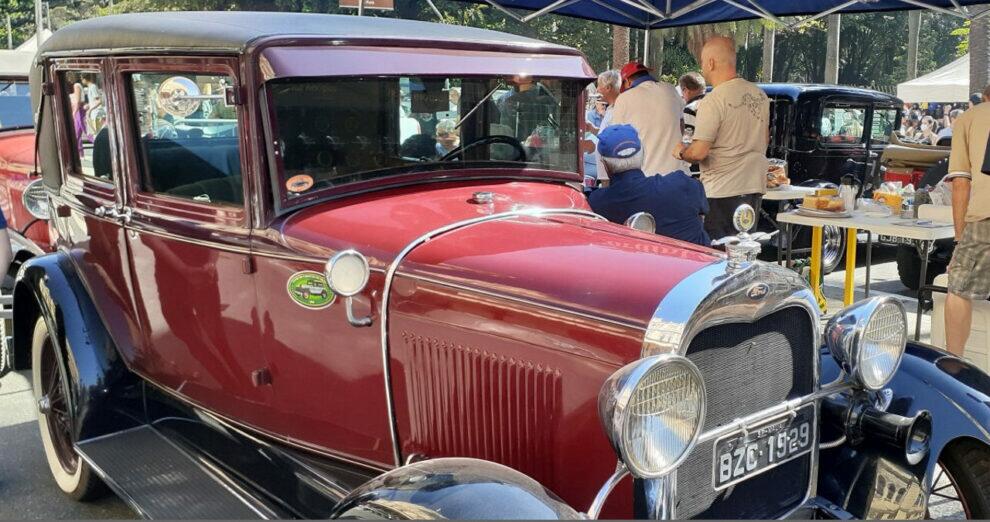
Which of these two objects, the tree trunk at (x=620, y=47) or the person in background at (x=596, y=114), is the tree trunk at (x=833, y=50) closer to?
the tree trunk at (x=620, y=47)

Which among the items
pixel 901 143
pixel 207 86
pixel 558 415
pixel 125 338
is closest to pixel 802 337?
pixel 558 415

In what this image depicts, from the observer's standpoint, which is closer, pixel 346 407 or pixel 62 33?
pixel 346 407

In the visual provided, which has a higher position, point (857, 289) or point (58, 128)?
point (58, 128)

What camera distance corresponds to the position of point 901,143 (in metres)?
9.93

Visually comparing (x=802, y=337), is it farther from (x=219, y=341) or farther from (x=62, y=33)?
(x=62, y=33)

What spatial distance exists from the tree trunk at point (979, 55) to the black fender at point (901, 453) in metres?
11.7

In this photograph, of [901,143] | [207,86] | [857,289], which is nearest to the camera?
[207,86]

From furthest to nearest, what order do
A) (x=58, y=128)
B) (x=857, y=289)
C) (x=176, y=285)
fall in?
(x=857, y=289) < (x=58, y=128) < (x=176, y=285)

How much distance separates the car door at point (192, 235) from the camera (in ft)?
9.18

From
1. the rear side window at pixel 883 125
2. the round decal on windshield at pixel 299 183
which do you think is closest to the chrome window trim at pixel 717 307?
the round decal on windshield at pixel 299 183

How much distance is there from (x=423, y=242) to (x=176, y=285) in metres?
1.04

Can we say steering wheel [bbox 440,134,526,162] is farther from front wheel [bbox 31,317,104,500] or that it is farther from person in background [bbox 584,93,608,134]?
person in background [bbox 584,93,608,134]

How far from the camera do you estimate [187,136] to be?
10.1ft

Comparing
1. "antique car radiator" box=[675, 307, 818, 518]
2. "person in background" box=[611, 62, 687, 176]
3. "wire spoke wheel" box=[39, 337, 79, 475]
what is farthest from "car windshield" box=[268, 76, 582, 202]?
"person in background" box=[611, 62, 687, 176]
